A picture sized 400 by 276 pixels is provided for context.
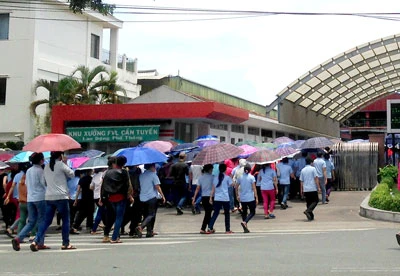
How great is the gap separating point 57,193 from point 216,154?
16.2 ft

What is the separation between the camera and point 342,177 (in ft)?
79.5

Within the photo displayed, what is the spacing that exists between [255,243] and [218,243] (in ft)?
2.46

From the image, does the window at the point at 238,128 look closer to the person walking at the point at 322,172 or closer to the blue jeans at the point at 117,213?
the person walking at the point at 322,172

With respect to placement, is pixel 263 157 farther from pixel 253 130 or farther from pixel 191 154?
pixel 253 130

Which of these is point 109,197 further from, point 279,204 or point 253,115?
point 253,115

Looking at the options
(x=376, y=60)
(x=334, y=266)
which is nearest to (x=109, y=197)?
(x=334, y=266)

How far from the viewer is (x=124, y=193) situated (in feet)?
39.4

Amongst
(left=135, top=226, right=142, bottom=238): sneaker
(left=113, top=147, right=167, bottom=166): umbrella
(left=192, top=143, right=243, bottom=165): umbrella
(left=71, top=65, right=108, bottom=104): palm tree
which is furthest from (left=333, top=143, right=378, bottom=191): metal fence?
(left=71, top=65, right=108, bottom=104): palm tree

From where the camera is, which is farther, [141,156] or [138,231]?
[138,231]

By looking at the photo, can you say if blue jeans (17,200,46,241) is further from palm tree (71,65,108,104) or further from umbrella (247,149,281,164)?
palm tree (71,65,108,104)

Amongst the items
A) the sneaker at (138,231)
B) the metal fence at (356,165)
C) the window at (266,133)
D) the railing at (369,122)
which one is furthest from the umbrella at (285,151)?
the railing at (369,122)

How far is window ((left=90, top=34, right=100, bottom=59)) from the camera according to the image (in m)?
38.3

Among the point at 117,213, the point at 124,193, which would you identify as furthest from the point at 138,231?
the point at 124,193

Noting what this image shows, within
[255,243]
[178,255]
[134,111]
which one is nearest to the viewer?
[178,255]
